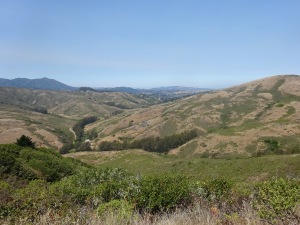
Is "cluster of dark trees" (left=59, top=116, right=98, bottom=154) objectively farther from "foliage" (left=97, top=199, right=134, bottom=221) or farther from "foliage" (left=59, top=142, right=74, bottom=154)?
"foliage" (left=97, top=199, right=134, bottom=221)

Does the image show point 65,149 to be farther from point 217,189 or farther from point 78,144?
point 217,189

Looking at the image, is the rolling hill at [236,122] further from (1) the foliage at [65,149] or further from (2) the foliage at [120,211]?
(2) the foliage at [120,211]

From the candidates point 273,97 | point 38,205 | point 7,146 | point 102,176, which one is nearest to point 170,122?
point 273,97

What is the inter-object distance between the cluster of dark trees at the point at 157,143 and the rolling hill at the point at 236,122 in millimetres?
5130

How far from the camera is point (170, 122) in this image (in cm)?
13325

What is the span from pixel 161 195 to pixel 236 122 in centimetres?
11675

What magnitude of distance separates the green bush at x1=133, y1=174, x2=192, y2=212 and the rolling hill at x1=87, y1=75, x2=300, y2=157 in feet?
199

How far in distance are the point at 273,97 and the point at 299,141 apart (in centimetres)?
Result: 8152

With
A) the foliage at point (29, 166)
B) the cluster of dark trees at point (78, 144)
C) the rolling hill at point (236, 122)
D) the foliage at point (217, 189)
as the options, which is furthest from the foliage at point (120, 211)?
the cluster of dark trees at point (78, 144)

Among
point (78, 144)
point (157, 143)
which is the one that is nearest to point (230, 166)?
point (157, 143)

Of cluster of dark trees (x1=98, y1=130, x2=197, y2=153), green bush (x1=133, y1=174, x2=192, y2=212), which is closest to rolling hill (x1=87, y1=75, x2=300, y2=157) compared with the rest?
cluster of dark trees (x1=98, y1=130, x2=197, y2=153)

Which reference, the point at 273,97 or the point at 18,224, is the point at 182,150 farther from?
the point at 18,224

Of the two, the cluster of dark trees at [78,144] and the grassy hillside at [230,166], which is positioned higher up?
the grassy hillside at [230,166]

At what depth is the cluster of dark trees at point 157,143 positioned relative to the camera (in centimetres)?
10556
